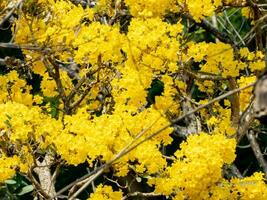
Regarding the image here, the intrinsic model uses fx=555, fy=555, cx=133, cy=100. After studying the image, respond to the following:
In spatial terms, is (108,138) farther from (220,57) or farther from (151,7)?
(220,57)

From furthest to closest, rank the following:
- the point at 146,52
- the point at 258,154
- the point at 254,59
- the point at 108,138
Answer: the point at 258,154, the point at 254,59, the point at 146,52, the point at 108,138

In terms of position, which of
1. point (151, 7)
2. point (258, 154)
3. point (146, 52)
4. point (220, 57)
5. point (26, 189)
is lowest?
point (26, 189)

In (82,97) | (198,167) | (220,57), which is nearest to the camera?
(198,167)

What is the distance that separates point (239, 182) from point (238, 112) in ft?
2.96

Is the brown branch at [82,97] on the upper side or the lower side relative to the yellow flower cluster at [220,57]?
lower

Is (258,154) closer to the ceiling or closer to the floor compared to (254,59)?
closer to the floor

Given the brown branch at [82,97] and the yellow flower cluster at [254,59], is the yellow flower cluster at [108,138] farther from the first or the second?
the yellow flower cluster at [254,59]

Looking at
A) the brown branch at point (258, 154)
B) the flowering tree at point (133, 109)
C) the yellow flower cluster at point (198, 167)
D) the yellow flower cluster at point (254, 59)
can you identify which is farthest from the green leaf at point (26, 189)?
the yellow flower cluster at point (254, 59)

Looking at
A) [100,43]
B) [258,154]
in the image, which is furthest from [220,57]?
[258,154]

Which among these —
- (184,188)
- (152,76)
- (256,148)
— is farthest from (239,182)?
(256,148)

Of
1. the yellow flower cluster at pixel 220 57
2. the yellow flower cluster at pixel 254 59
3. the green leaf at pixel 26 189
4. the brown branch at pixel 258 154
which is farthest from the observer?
the green leaf at pixel 26 189

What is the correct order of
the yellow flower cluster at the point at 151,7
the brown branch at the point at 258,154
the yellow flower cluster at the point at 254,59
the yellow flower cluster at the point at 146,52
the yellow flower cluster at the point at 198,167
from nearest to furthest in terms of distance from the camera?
the yellow flower cluster at the point at 198,167 → the yellow flower cluster at the point at 146,52 → the yellow flower cluster at the point at 151,7 → the yellow flower cluster at the point at 254,59 → the brown branch at the point at 258,154

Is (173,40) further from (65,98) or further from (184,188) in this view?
(65,98)

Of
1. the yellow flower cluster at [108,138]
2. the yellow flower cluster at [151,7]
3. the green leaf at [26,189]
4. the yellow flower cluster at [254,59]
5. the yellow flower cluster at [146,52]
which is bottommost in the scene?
the green leaf at [26,189]
